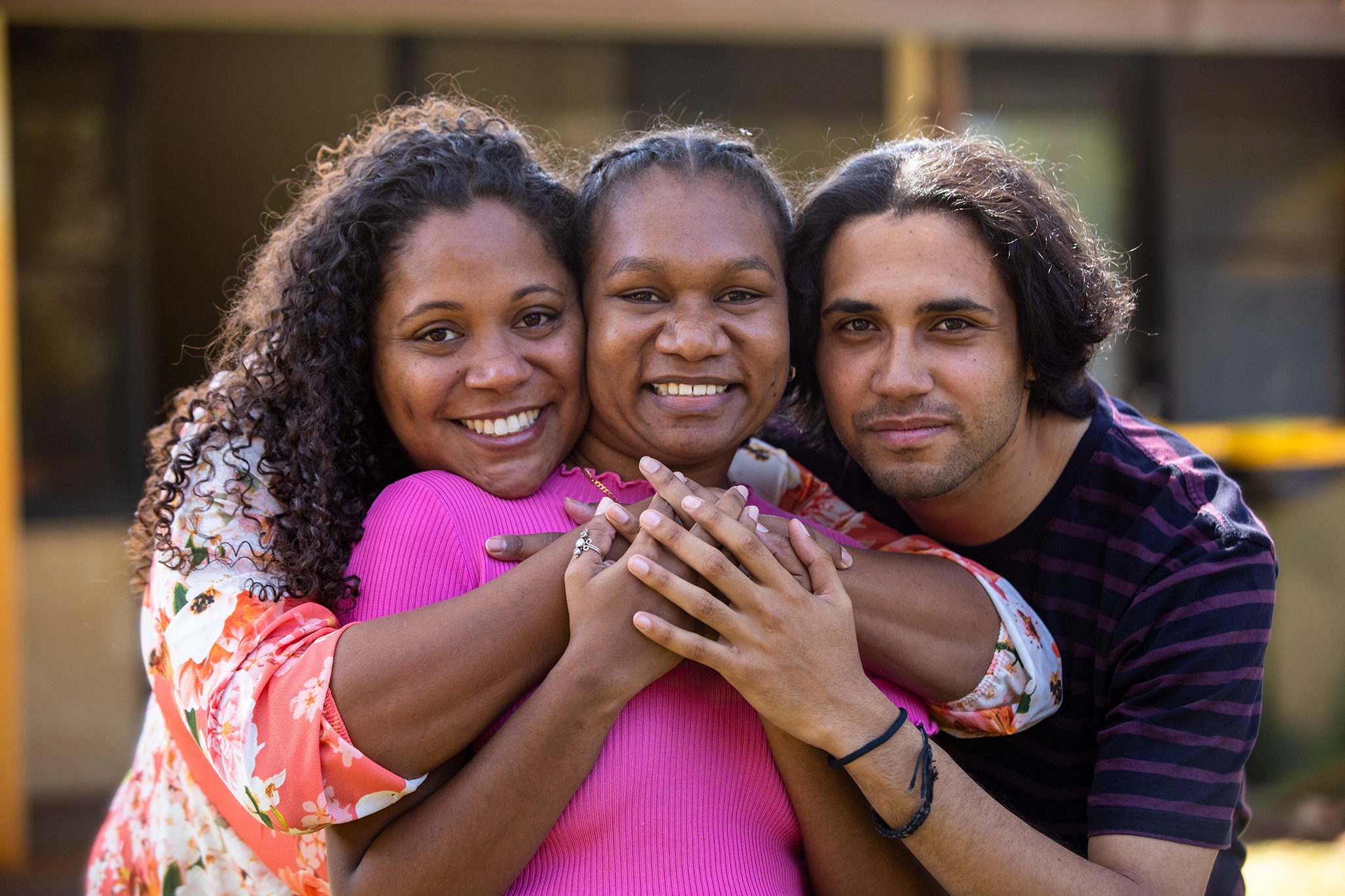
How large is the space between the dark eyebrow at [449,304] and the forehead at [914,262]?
0.63m

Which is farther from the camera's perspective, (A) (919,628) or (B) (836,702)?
(A) (919,628)

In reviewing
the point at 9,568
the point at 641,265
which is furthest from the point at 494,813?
the point at 9,568

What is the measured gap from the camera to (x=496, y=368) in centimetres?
188

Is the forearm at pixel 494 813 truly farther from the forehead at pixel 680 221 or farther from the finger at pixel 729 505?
the forehead at pixel 680 221

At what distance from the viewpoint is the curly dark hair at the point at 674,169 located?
2.04 meters

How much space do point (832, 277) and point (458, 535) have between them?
0.94m

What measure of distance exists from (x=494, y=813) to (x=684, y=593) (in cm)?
43

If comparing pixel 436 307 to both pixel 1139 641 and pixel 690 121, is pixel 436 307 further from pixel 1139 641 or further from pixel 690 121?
pixel 690 121

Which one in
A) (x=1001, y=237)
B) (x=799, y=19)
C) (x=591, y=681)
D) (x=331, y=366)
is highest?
(x=799, y=19)

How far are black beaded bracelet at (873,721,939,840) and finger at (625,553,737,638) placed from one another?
0.38m

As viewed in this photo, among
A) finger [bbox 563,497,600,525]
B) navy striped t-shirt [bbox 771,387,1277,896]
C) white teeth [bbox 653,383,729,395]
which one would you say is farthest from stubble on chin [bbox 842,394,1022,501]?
finger [bbox 563,497,600,525]

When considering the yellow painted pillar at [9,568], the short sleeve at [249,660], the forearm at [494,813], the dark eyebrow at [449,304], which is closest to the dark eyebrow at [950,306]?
the dark eyebrow at [449,304]

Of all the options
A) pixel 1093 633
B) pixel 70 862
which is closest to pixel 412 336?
pixel 1093 633

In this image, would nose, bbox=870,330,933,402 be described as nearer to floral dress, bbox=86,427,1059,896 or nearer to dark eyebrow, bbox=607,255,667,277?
floral dress, bbox=86,427,1059,896
